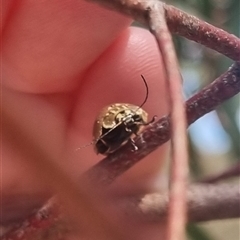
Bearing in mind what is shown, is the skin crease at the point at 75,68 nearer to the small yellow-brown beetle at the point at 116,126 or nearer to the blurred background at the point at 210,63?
the small yellow-brown beetle at the point at 116,126

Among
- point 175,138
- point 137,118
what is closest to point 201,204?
point 137,118

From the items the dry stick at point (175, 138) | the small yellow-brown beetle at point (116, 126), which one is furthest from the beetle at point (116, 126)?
the dry stick at point (175, 138)

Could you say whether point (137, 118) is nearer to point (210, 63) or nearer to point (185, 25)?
point (185, 25)

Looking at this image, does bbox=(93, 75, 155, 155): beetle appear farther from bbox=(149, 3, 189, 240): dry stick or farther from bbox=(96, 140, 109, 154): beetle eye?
bbox=(149, 3, 189, 240): dry stick

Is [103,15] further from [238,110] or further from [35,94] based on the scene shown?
[238,110]

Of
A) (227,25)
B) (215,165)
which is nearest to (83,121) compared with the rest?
(227,25)

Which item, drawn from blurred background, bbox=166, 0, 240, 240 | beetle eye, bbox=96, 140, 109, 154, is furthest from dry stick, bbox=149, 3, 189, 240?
blurred background, bbox=166, 0, 240, 240
